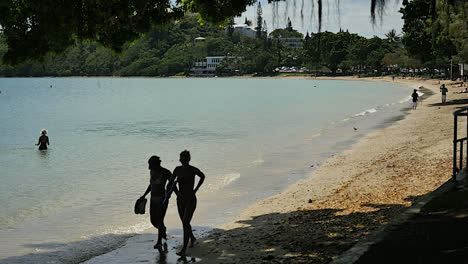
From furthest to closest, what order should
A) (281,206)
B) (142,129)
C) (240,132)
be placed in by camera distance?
(142,129), (240,132), (281,206)

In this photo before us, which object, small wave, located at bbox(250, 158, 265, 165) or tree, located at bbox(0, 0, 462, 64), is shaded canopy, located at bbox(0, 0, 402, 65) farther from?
small wave, located at bbox(250, 158, 265, 165)

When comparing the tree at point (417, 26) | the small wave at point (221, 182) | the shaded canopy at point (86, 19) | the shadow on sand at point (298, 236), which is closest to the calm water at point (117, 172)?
the small wave at point (221, 182)

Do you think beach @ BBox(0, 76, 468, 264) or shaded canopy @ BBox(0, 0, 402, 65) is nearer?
shaded canopy @ BBox(0, 0, 402, 65)

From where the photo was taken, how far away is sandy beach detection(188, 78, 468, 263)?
7.88 m

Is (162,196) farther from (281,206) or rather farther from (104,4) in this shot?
(281,206)

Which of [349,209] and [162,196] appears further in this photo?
[349,209]

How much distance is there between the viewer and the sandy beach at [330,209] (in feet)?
25.8

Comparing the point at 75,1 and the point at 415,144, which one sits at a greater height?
the point at 75,1

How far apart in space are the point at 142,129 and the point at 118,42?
32916mm

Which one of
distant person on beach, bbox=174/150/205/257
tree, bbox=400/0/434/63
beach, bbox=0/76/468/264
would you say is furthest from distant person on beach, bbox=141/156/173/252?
tree, bbox=400/0/434/63

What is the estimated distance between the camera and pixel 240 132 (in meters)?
36.4

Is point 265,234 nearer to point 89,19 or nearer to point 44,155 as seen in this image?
point 89,19

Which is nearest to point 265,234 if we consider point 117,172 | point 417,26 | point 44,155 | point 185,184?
point 185,184

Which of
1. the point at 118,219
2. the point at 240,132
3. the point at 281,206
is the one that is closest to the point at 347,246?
the point at 281,206
